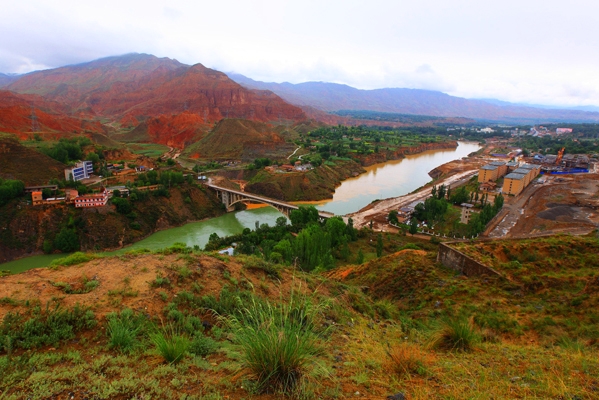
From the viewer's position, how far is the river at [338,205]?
26675 mm

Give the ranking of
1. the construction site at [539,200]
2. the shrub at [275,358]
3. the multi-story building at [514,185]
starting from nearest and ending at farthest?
the shrub at [275,358]
the construction site at [539,200]
the multi-story building at [514,185]

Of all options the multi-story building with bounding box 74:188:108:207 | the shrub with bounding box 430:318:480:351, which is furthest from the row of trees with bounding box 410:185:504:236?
the multi-story building with bounding box 74:188:108:207

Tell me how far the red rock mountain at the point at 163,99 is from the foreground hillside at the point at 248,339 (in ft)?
232

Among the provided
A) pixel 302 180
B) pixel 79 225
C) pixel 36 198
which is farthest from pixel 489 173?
pixel 36 198

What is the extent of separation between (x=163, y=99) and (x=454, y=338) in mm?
119999

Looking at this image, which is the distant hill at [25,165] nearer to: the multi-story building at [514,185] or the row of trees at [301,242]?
the row of trees at [301,242]

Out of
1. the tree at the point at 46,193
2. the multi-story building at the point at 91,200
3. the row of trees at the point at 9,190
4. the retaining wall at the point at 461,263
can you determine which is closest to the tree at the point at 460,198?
the retaining wall at the point at 461,263

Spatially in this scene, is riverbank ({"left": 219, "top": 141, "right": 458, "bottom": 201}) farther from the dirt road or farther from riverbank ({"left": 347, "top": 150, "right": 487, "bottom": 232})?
riverbank ({"left": 347, "top": 150, "right": 487, "bottom": 232})

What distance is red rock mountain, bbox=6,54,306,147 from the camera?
80.1m

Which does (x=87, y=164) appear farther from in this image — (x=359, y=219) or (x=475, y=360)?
(x=475, y=360)

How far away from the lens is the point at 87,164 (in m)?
36.1

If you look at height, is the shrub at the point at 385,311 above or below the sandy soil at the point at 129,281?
below

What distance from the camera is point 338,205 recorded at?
3981 centimetres

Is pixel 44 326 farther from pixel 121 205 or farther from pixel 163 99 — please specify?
pixel 163 99
